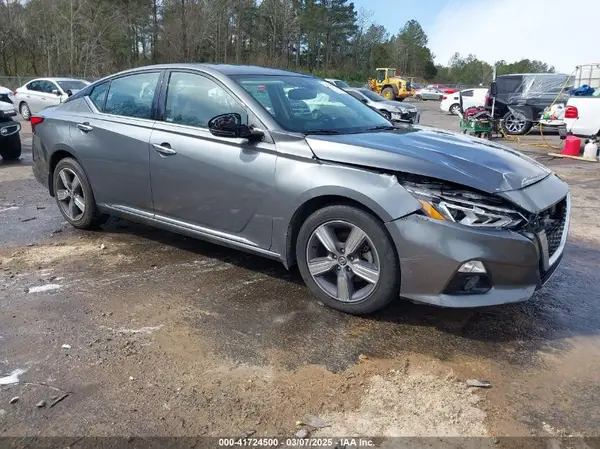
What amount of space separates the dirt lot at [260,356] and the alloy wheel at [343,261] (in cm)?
20

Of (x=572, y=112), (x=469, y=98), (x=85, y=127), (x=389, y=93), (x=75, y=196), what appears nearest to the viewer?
(x=85, y=127)

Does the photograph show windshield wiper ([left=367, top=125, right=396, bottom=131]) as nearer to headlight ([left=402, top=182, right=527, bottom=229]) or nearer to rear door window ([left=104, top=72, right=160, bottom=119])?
headlight ([left=402, top=182, right=527, bottom=229])

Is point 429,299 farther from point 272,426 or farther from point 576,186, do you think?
point 576,186

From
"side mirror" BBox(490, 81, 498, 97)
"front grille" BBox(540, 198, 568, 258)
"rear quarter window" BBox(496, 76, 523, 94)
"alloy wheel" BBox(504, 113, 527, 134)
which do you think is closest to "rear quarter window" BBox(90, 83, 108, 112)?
"front grille" BBox(540, 198, 568, 258)

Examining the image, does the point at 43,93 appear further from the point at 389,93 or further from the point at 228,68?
the point at 389,93

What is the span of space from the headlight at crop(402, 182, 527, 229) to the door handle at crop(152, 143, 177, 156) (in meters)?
2.09

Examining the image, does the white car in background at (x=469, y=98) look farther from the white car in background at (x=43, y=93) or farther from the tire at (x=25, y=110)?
the tire at (x=25, y=110)

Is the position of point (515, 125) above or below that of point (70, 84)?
below

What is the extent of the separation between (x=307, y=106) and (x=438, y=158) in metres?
1.35

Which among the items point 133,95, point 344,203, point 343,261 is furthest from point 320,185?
point 133,95

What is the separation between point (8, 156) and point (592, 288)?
33.6ft

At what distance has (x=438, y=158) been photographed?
3.36 m

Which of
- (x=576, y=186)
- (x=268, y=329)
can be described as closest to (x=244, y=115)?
(x=268, y=329)

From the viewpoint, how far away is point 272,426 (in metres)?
2.47
